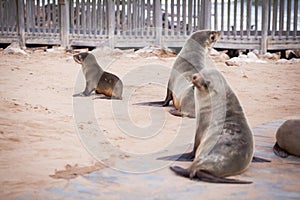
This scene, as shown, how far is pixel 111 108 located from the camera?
21.5 feet

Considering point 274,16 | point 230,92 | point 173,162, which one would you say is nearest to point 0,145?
point 173,162

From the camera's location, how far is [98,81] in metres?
7.53

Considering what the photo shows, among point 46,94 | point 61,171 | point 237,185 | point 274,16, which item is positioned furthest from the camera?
point 274,16

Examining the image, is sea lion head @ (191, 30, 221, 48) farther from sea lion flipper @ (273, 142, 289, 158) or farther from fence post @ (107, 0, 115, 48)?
fence post @ (107, 0, 115, 48)

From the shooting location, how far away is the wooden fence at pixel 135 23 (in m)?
12.9

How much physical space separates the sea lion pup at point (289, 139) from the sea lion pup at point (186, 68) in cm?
203

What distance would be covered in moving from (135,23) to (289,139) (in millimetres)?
10326

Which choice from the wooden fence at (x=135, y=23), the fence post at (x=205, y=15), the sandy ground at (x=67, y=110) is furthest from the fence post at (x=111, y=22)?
the fence post at (x=205, y=15)

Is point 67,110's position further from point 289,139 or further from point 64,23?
point 64,23

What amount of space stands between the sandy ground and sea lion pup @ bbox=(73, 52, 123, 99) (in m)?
0.22

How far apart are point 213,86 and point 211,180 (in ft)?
2.99

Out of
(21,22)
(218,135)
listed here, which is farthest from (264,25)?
(218,135)

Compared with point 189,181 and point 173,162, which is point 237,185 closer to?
point 189,181

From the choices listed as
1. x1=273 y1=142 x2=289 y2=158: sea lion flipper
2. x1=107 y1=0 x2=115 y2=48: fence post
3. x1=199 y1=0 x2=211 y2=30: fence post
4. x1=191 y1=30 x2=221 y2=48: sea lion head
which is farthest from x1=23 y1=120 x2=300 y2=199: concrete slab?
x1=107 y1=0 x2=115 y2=48: fence post
